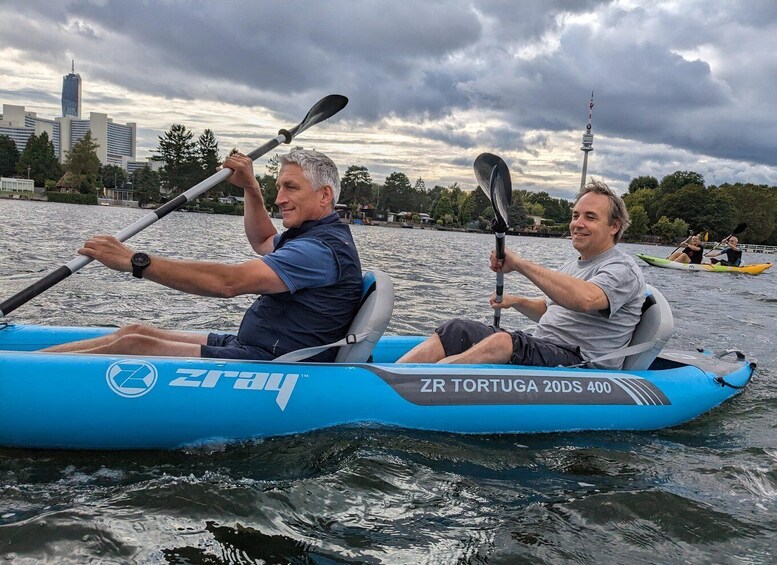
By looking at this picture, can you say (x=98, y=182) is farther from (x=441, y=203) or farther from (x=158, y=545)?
(x=158, y=545)

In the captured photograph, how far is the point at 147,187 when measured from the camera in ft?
311

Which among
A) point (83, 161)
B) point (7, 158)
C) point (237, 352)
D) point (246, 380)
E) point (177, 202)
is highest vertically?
point (83, 161)

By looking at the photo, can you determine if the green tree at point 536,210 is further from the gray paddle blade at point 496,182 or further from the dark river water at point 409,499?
the dark river water at point 409,499

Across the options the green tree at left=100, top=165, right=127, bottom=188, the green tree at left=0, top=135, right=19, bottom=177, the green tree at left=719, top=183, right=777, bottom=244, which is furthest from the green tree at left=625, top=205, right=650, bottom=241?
the green tree at left=0, top=135, right=19, bottom=177

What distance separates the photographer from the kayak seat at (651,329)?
4547 mm

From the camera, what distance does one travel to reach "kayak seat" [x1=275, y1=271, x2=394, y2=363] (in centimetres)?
383

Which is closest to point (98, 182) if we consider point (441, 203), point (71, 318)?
point (441, 203)

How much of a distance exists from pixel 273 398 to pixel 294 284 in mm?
717

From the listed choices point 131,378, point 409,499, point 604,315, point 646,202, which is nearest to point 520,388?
point 604,315

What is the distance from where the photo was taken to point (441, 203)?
122 m

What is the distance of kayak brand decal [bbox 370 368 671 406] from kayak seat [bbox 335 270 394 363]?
0.70ft

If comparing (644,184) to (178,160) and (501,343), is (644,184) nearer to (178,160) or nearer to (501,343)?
(178,160)

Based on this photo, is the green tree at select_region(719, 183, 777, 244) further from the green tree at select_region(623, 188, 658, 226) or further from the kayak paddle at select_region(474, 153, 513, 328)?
the kayak paddle at select_region(474, 153, 513, 328)

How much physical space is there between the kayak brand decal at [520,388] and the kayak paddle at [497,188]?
0.89 meters
